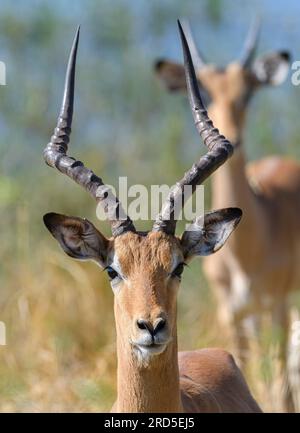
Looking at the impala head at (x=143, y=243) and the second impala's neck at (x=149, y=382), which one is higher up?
the impala head at (x=143, y=243)

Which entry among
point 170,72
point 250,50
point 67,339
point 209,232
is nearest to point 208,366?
point 209,232

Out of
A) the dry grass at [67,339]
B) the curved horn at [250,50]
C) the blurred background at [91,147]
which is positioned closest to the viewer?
the dry grass at [67,339]

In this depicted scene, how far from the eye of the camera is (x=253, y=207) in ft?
35.7

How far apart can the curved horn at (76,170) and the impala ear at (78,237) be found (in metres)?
0.09

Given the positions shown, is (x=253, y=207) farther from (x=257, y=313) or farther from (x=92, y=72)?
(x=92, y=72)

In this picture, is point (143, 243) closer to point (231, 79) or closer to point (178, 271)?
point (178, 271)

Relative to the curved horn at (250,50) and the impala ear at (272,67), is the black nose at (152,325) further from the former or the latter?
the impala ear at (272,67)

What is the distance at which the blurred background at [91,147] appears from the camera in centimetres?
1005

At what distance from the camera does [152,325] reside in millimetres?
5266

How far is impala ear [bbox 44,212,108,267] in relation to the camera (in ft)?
19.1

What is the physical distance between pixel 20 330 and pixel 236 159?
7.31ft

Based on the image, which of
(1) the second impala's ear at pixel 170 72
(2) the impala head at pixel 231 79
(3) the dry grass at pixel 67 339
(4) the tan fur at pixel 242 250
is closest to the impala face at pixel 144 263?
(3) the dry grass at pixel 67 339

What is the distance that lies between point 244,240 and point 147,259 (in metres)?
5.20

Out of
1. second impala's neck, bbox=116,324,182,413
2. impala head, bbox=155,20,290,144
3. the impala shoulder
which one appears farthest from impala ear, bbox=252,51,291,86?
second impala's neck, bbox=116,324,182,413
